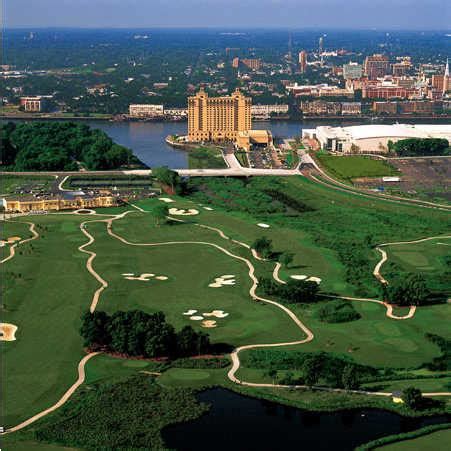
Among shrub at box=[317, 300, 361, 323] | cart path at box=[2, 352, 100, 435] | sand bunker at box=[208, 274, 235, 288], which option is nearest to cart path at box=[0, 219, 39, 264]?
sand bunker at box=[208, 274, 235, 288]

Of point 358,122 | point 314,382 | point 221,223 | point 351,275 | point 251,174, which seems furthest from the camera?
point 358,122

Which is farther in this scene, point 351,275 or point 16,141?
point 16,141

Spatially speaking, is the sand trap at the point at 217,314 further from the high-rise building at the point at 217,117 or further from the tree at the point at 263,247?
the high-rise building at the point at 217,117

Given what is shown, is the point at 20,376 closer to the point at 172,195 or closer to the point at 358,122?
the point at 172,195

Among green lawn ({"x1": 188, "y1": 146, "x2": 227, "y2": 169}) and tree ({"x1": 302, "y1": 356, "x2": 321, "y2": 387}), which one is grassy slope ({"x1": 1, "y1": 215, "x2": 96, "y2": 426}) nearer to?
tree ({"x1": 302, "y1": 356, "x2": 321, "y2": 387})

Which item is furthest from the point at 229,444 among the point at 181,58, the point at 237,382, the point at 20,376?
the point at 181,58

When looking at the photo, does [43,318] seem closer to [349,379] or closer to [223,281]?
[223,281]

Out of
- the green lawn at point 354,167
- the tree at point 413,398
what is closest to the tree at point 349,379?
the tree at point 413,398

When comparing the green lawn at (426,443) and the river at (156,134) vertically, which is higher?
the green lawn at (426,443)
